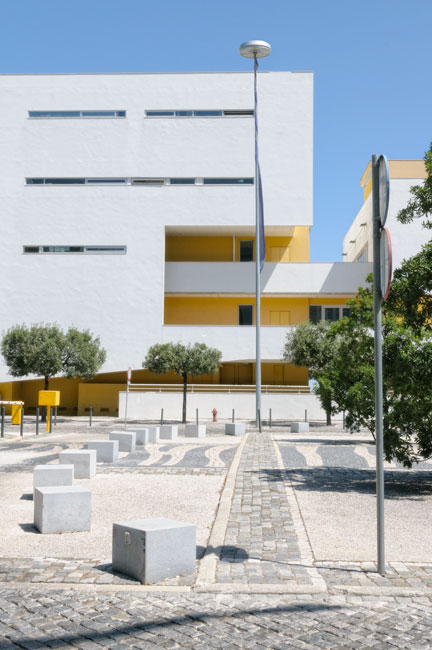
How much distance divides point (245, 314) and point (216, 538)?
37533 mm

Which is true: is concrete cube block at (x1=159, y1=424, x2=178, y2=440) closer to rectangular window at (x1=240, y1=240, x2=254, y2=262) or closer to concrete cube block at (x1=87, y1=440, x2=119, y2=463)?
concrete cube block at (x1=87, y1=440, x2=119, y2=463)

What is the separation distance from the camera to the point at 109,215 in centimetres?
4278

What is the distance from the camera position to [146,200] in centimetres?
4284

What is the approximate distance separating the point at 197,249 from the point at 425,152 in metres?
34.8

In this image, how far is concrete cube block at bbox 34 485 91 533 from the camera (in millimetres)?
8336

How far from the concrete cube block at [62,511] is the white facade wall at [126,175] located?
3303 cm

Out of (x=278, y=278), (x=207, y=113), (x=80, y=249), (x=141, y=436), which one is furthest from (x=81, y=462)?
(x=207, y=113)

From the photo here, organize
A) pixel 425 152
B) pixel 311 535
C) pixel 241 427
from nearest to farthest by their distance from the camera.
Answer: pixel 311 535, pixel 425 152, pixel 241 427

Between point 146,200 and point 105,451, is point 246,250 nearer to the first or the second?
point 146,200

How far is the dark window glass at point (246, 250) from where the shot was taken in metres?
46.1

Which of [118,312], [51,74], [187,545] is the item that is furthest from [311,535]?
[51,74]

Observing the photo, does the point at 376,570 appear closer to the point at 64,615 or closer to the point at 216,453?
the point at 64,615

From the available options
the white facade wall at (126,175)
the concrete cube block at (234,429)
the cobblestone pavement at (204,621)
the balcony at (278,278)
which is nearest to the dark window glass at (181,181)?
the white facade wall at (126,175)

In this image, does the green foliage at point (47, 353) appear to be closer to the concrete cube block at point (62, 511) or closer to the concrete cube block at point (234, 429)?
the concrete cube block at point (234, 429)
